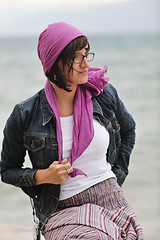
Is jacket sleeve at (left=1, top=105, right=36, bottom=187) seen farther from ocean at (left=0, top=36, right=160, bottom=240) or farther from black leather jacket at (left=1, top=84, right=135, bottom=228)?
ocean at (left=0, top=36, right=160, bottom=240)

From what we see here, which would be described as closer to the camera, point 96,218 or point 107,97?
point 96,218

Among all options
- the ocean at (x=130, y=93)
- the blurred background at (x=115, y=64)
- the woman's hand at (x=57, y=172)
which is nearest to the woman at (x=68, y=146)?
the woman's hand at (x=57, y=172)

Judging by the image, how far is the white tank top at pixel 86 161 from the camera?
1.81 meters

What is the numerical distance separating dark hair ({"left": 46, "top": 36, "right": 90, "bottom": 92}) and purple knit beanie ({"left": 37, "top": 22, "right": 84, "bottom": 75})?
1cm

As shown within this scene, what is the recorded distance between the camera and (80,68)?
5.77ft

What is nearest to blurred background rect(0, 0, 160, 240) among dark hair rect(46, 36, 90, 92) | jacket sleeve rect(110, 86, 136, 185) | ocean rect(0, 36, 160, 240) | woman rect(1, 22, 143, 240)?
ocean rect(0, 36, 160, 240)

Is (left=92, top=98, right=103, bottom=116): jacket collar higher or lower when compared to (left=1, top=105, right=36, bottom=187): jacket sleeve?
higher

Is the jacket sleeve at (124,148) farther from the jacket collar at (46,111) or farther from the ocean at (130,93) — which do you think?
the ocean at (130,93)

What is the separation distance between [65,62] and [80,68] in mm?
48

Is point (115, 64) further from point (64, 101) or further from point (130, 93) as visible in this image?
point (64, 101)

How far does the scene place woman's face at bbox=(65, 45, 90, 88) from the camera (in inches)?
68.7

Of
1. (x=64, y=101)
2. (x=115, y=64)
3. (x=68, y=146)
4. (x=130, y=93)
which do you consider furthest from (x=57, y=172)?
(x=115, y=64)

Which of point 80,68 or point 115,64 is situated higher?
point 115,64

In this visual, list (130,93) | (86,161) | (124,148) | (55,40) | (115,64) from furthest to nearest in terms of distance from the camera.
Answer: (115,64) < (130,93) < (124,148) < (86,161) < (55,40)
